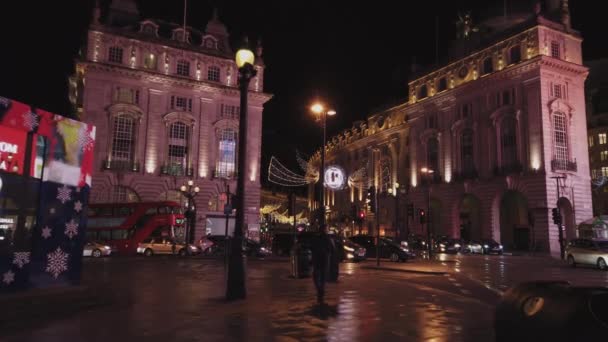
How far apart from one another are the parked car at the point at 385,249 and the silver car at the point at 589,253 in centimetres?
933

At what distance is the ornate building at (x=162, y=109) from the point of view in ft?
160

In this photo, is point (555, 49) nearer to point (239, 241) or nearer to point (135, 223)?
point (135, 223)

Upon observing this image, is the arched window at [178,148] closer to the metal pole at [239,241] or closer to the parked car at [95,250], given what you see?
the parked car at [95,250]

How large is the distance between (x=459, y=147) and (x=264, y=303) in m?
49.7

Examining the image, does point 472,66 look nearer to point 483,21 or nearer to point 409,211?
point 483,21

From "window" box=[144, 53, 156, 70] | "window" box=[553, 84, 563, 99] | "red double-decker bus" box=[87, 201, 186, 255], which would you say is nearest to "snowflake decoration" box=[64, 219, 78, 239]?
"red double-decker bus" box=[87, 201, 186, 255]

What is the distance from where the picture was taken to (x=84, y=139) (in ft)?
41.2

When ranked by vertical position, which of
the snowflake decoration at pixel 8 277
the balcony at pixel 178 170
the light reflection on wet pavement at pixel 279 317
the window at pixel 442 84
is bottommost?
the light reflection on wet pavement at pixel 279 317

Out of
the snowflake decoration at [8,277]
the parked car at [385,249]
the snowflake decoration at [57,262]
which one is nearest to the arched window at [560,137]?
the parked car at [385,249]

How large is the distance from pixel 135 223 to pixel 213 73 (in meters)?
23.2

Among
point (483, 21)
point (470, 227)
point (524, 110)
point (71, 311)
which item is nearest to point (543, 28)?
point (524, 110)

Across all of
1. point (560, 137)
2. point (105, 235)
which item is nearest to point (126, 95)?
point (105, 235)

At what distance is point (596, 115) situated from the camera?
7506 centimetres

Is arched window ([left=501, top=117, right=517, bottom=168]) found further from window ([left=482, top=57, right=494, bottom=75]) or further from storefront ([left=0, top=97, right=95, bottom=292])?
storefront ([left=0, top=97, right=95, bottom=292])
